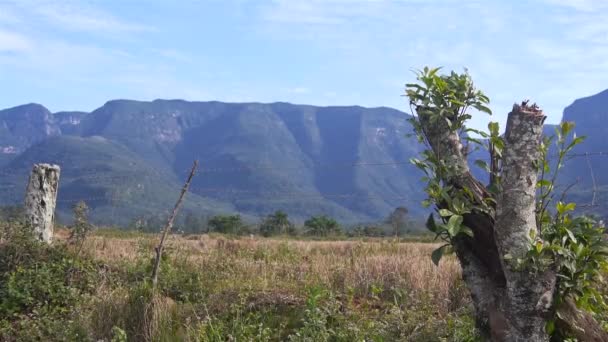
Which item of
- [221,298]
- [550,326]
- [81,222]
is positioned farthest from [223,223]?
[550,326]

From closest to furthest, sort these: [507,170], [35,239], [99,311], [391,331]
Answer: [507,170] → [391,331] → [99,311] → [35,239]

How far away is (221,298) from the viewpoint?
9.00m

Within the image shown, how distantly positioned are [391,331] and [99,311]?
3.40 metres

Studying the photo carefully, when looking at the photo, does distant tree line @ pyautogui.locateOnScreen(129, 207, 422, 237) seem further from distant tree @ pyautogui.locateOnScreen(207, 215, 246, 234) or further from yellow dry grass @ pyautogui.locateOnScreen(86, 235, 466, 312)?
yellow dry grass @ pyautogui.locateOnScreen(86, 235, 466, 312)

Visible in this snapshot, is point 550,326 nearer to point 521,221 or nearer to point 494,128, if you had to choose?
point 521,221

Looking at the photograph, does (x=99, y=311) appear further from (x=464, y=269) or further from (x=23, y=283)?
(x=464, y=269)

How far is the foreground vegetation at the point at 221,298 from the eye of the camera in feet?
25.5

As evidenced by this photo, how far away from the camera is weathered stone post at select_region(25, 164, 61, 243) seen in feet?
41.2

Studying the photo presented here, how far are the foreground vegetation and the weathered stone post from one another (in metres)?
0.97

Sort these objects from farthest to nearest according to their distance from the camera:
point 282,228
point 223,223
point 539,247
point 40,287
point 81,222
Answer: point 223,223, point 282,228, point 81,222, point 40,287, point 539,247

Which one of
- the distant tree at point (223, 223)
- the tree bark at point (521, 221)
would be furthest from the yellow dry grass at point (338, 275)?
the distant tree at point (223, 223)

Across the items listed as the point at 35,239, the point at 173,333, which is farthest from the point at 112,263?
the point at 173,333

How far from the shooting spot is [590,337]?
19.5 feet

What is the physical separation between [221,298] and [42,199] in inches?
213
